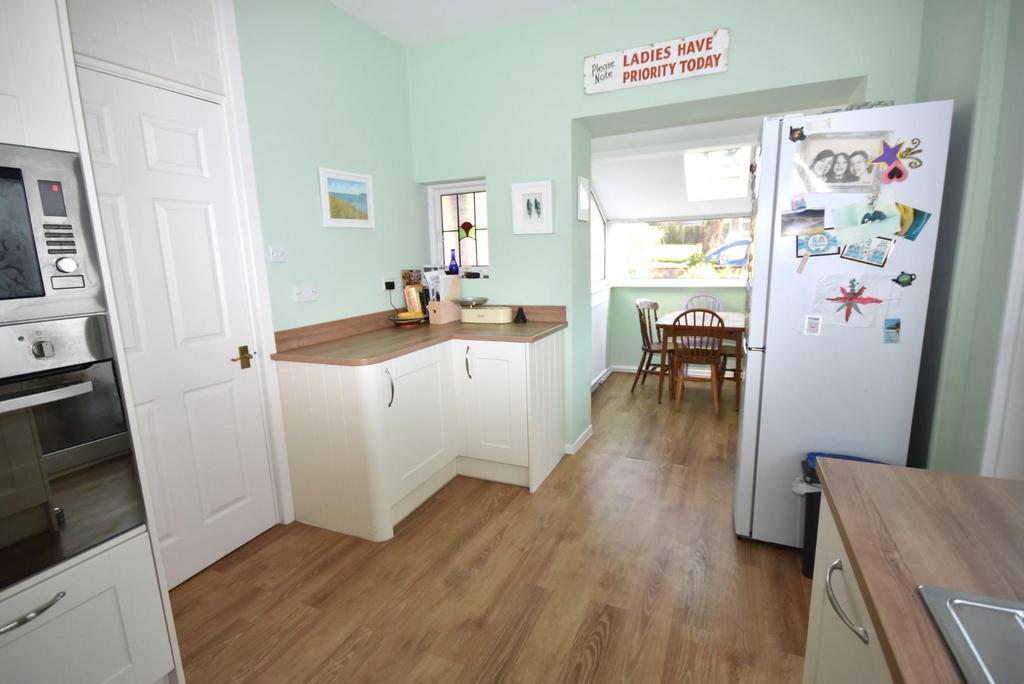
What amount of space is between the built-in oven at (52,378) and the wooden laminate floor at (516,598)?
2.51ft

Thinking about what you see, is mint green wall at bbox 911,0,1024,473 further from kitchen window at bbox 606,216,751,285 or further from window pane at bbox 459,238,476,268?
kitchen window at bbox 606,216,751,285

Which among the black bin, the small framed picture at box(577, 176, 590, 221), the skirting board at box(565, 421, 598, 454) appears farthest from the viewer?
the skirting board at box(565, 421, 598, 454)

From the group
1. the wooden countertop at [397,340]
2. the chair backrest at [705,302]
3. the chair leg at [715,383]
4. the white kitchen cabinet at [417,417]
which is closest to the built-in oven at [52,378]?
the wooden countertop at [397,340]

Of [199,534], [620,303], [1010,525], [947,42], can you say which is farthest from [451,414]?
[620,303]

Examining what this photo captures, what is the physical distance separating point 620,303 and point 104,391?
4.74 metres

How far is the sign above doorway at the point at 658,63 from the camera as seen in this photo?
2.43 meters

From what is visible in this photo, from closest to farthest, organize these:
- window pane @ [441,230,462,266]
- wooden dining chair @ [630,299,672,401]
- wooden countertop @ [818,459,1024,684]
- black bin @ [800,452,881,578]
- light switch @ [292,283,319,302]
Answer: wooden countertop @ [818,459,1024,684]
black bin @ [800,452,881,578]
light switch @ [292,283,319,302]
window pane @ [441,230,462,266]
wooden dining chair @ [630,299,672,401]

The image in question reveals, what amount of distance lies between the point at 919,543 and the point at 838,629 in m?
0.26

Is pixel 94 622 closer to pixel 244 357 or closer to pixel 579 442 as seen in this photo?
pixel 244 357

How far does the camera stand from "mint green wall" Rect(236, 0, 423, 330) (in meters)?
2.24

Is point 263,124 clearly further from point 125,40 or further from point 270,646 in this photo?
point 270,646

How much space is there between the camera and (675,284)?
5082mm

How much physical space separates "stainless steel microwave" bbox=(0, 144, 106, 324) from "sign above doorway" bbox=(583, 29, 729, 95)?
8.03 ft

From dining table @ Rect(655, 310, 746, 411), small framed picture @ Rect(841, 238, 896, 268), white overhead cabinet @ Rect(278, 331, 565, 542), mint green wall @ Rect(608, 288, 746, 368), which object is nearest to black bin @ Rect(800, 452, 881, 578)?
small framed picture @ Rect(841, 238, 896, 268)
